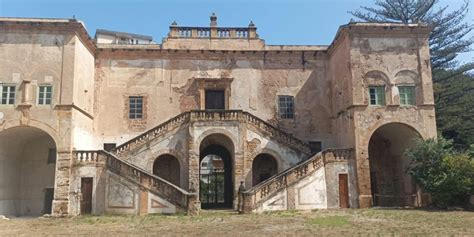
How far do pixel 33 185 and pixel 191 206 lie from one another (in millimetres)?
10217

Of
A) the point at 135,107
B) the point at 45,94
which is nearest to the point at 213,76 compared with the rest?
the point at 135,107

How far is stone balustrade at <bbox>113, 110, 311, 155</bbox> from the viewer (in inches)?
834

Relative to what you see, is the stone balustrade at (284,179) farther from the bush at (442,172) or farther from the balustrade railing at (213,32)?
the balustrade railing at (213,32)

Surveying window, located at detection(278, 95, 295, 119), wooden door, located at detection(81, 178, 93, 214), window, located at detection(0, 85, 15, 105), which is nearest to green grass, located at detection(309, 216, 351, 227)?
window, located at detection(278, 95, 295, 119)

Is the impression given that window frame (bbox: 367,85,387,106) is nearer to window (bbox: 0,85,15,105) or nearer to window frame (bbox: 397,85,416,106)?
window frame (bbox: 397,85,416,106)

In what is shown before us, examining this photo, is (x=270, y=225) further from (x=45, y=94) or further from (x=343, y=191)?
(x=45, y=94)

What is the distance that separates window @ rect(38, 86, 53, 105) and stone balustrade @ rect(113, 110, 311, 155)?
13.7 feet

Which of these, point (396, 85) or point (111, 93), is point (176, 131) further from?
point (396, 85)

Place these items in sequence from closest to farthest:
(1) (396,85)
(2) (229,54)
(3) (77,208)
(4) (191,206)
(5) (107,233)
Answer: (5) (107,233) → (4) (191,206) → (3) (77,208) → (1) (396,85) → (2) (229,54)

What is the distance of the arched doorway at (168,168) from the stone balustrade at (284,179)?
5893 mm

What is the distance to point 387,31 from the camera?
21.4 m

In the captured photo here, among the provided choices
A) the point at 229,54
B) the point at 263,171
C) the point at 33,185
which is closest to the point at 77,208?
the point at 33,185

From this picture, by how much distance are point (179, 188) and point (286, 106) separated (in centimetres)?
961

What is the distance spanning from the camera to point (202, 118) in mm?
21234
